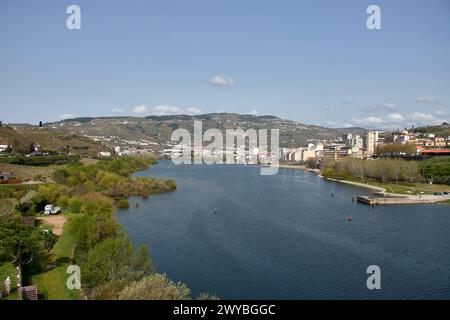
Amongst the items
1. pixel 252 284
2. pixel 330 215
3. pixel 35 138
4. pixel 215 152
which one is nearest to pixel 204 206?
pixel 330 215

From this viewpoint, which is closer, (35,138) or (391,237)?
(391,237)

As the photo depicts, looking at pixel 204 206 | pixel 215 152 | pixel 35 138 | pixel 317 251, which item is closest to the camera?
pixel 317 251

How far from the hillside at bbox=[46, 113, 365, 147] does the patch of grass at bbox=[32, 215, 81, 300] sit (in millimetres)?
69353

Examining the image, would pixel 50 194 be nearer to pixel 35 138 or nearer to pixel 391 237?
pixel 391 237

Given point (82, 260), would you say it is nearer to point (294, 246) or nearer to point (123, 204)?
point (294, 246)

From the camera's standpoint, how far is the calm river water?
8320 mm

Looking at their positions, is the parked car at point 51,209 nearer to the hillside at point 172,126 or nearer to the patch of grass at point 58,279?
the patch of grass at point 58,279

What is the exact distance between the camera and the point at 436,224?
14.0 m

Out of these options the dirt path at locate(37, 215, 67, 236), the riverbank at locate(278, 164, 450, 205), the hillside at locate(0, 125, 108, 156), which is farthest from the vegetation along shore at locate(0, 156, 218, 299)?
the hillside at locate(0, 125, 108, 156)

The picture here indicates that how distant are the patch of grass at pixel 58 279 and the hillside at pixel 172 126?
69.4 m

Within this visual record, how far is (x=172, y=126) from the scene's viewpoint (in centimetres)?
9738

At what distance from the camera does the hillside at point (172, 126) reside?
84.5 metres

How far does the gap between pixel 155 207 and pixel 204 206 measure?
1.84 m
